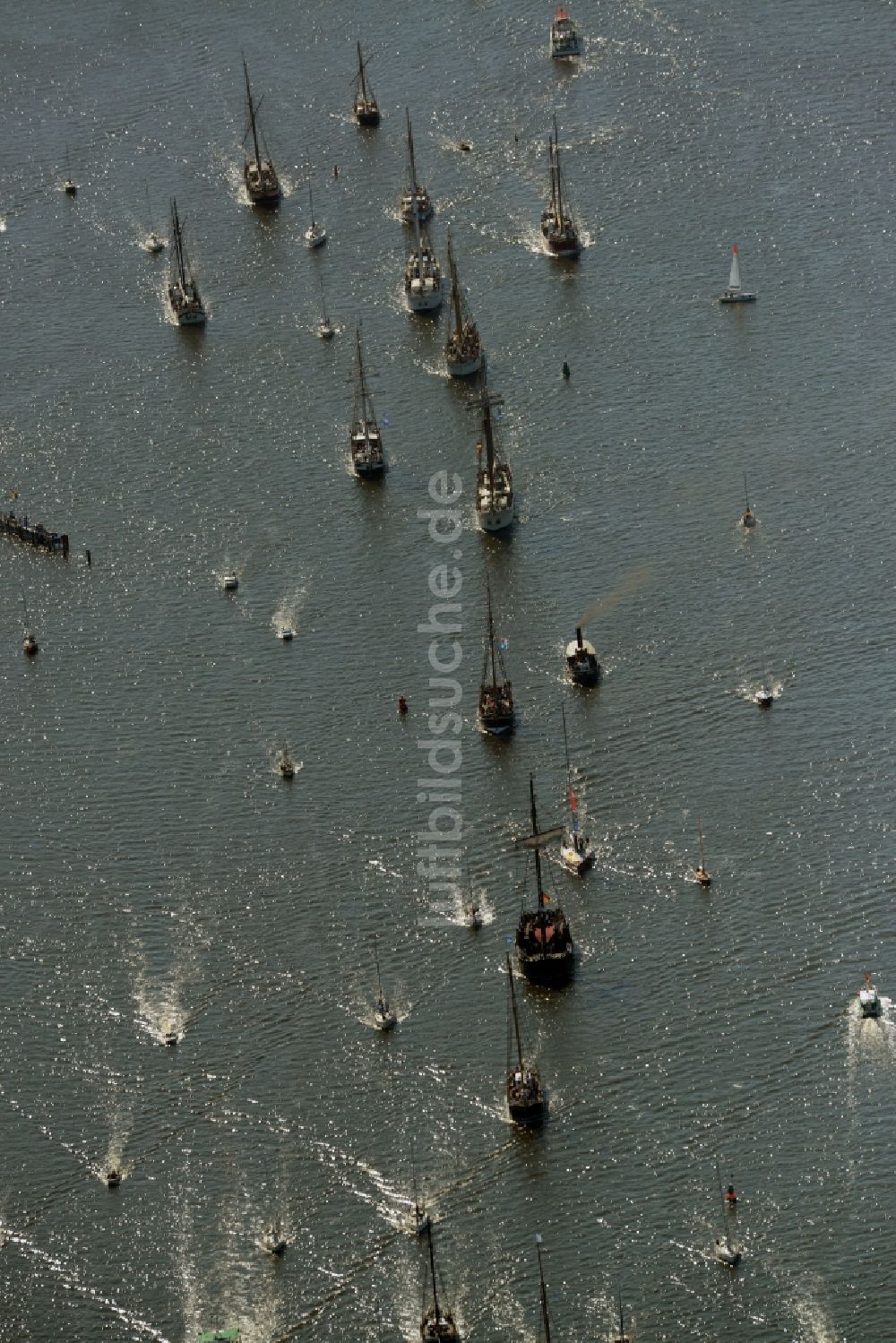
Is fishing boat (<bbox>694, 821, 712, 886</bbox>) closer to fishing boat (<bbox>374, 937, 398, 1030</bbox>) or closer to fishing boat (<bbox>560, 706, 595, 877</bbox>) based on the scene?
fishing boat (<bbox>560, 706, 595, 877</bbox>)

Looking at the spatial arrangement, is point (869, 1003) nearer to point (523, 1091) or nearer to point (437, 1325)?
point (523, 1091)

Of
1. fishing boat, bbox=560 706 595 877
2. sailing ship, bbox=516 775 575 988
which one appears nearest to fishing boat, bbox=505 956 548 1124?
sailing ship, bbox=516 775 575 988

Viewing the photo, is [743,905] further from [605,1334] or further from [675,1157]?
[605,1334]

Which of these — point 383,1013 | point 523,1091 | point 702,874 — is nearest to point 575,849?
point 702,874

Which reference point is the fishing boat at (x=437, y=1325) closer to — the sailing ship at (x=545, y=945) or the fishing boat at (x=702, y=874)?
the sailing ship at (x=545, y=945)

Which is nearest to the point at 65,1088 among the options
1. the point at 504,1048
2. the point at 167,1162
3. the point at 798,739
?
the point at 167,1162
